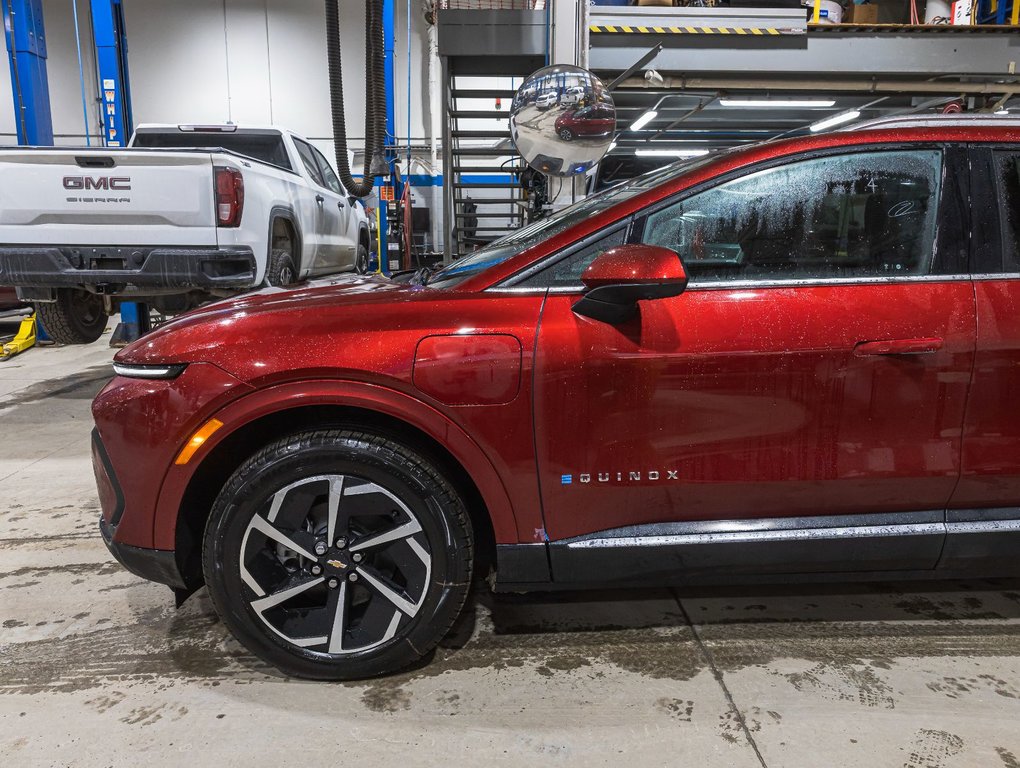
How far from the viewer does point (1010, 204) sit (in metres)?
1.97

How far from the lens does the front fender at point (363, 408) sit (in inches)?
73.1

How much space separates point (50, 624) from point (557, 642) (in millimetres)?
1816

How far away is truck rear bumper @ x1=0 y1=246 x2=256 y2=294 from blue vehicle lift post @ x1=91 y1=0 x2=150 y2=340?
2.89 m

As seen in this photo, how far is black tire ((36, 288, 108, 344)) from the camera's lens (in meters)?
5.57

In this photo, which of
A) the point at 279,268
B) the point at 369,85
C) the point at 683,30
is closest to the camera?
the point at 369,85

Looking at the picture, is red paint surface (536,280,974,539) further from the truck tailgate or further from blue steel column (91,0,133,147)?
blue steel column (91,0,133,147)

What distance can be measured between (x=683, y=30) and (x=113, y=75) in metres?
6.34

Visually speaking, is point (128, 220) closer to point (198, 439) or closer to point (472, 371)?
point (198, 439)

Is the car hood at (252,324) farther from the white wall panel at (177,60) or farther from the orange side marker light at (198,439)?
the white wall panel at (177,60)

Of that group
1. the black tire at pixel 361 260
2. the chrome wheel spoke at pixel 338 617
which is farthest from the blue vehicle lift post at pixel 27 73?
the chrome wheel spoke at pixel 338 617

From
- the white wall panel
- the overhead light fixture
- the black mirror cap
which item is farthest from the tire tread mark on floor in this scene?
the white wall panel

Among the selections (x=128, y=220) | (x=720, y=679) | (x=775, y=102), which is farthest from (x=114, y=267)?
(x=775, y=102)

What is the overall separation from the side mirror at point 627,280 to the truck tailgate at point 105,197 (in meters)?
3.71

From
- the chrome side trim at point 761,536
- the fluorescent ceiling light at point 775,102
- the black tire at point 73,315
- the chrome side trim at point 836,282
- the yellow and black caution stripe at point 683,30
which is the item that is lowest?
the chrome side trim at point 761,536
